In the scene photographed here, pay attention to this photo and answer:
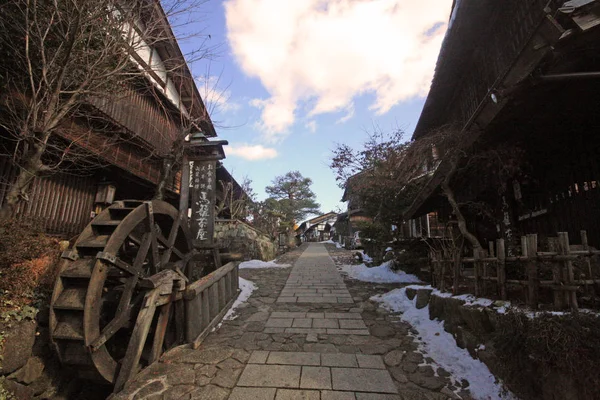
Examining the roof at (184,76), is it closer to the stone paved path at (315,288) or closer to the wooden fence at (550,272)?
the stone paved path at (315,288)

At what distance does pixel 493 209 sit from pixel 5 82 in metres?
10.7

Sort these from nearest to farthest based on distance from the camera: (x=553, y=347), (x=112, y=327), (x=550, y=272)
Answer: (x=553, y=347) → (x=550, y=272) → (x=112, y=327)

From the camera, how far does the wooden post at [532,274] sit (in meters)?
3.34

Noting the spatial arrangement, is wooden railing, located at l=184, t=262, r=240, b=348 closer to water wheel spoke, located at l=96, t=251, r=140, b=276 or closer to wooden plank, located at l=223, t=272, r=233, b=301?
wooden plank, located at l=223, t=272, r=233, b=301

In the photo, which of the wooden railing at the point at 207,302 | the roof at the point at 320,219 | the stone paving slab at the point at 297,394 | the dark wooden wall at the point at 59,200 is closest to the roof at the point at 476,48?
the stone paving slab at the point at 297,394

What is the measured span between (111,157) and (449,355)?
8.08m

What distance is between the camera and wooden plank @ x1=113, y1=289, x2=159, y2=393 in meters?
3.75

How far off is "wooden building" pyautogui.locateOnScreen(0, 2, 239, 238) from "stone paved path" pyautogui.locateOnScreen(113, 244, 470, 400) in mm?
3417

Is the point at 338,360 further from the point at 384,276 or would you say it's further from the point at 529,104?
the point at 384,276

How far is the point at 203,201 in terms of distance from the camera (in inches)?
311

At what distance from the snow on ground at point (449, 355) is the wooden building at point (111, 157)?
20.9ft

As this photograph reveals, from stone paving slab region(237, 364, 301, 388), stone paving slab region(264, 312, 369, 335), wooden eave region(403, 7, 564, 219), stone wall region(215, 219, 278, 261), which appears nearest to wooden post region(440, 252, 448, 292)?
stone paving slab region(264, 312, 369, 335)

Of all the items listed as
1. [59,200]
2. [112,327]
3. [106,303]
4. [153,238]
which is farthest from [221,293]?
[59,200]

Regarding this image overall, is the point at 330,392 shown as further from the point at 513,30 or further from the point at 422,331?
the point at 513,30
